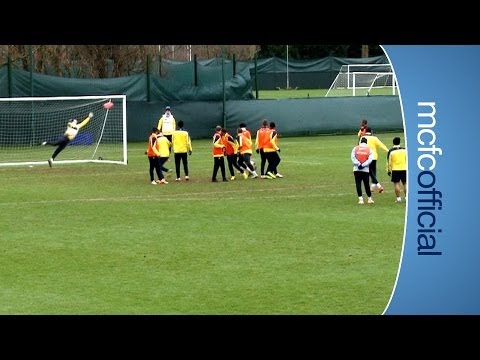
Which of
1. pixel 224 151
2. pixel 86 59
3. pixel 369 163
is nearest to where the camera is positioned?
pixel 369 163

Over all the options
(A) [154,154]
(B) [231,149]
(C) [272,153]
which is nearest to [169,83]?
(C) [272,153]

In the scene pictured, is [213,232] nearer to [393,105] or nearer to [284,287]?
[284,287]

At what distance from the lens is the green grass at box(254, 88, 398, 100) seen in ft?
178

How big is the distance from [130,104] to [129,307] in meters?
29.9

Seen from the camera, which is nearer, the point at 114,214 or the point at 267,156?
the point at 114,214

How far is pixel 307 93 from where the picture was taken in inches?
2334

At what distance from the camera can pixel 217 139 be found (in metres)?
30.1

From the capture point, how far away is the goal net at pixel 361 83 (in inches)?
2133

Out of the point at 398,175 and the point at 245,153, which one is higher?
the point at 245,153

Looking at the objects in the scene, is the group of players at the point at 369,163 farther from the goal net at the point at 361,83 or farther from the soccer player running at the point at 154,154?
the goal net at the point at 361,83

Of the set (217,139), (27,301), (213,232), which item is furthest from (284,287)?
(217,139)

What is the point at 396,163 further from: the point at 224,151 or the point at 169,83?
the point at 169,83

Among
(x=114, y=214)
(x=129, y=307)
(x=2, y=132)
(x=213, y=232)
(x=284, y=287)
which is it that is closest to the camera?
(x=129, y=307)

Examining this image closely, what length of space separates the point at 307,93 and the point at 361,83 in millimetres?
5425
